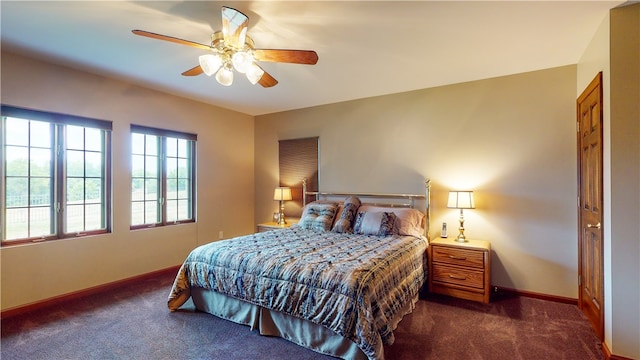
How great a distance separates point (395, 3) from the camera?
6.89 ft

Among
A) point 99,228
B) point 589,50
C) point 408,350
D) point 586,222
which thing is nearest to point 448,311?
point 408,350

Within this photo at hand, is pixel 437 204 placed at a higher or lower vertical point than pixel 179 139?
lower

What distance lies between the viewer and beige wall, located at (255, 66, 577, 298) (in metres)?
3.22

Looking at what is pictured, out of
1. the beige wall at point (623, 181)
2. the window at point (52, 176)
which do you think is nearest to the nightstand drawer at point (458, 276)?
the beige wall at point (623, 181)

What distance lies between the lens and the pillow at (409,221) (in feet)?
11.8

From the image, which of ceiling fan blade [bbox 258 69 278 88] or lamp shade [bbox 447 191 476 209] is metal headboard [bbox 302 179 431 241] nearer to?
lamp shade [bbox 447 191 476 209]

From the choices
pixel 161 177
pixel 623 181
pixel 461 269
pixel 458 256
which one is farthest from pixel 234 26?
pixel 461 269

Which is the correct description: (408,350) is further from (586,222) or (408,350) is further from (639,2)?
(639,2)

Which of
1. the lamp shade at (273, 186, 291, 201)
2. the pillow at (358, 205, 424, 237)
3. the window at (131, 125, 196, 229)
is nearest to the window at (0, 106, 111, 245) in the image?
the window at (131, 125, 196, 229)

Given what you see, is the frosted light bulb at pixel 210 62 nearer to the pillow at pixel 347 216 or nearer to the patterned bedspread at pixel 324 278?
the patterned bedspread at pixel 324 278

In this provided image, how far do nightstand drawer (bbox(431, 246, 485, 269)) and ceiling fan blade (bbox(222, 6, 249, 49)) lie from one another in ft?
9.72

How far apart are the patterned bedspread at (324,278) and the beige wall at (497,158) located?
1.08m

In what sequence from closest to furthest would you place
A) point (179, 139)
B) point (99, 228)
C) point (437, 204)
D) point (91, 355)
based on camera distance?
point (91, 355) → point (99, 228) → point (437, 204) → point (179, 139)

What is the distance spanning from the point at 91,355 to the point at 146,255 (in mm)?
1898
